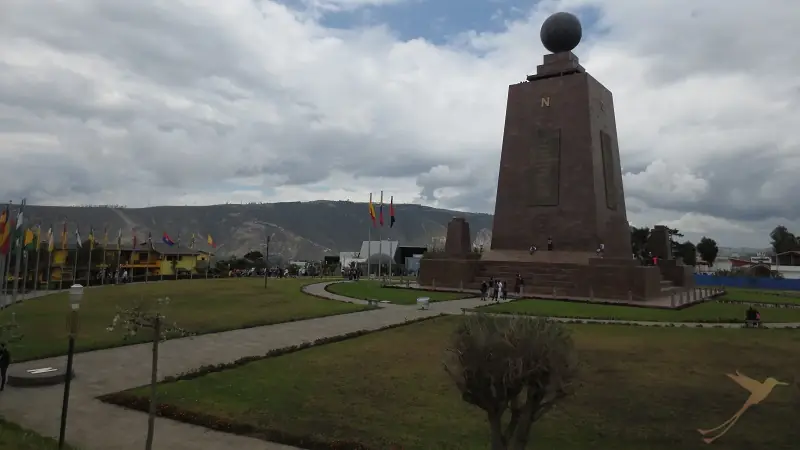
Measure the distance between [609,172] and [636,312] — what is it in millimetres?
12556

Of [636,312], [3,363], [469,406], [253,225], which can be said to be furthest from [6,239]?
[253,225]

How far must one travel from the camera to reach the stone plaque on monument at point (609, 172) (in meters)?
30.5

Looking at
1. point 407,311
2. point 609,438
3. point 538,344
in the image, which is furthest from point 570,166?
point 538,344

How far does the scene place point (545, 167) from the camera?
30.3 m

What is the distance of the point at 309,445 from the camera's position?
6688 mm

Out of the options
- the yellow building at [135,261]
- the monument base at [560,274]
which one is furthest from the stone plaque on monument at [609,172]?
the yellow building at [135,261]

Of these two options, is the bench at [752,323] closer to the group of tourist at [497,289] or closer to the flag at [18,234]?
the group of tourist at [497,289]

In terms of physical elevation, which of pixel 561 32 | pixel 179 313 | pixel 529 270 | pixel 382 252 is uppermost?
pixel 561 32

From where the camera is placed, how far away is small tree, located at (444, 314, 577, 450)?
4.92m

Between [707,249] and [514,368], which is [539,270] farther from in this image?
[707,249]

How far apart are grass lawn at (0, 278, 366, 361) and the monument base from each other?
27.0ft

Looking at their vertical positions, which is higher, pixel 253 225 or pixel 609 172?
pixel 253 225

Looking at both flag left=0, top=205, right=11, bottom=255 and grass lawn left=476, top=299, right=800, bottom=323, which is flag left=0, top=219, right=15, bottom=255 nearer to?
flag left=0, top=205, right=11, bottom=255

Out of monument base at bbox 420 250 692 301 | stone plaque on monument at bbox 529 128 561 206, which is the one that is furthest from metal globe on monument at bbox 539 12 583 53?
monument base at bbox 420 250 692 301
